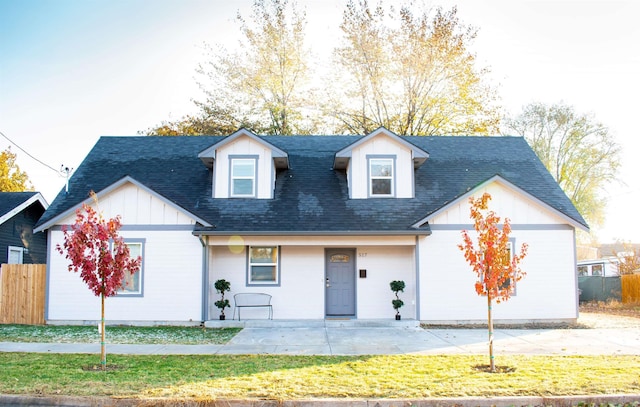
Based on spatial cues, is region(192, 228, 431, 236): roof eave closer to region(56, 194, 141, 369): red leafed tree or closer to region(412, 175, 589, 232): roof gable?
region(412, 175, 589, 232): roof gable

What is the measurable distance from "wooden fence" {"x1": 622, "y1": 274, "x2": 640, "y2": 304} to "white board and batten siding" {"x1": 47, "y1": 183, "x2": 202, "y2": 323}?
18554 millimetres

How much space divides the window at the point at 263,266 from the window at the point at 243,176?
2.11m

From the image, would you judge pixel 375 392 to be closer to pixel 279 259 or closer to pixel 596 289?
pixel 279 259

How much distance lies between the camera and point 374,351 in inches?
449

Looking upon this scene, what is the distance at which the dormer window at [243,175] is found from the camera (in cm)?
1848

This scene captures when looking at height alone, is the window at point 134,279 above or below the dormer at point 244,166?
below

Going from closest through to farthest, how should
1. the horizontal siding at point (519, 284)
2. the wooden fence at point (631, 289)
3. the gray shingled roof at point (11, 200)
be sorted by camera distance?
the horizontal siding at point (519, 284) → the gray shingled roof at point (11, 200) → the wooden fence at point (631, 289)

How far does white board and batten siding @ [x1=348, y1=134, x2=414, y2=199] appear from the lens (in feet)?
60.6

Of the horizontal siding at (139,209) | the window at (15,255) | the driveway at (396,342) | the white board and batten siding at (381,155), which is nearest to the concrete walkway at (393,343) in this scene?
the driveway at (396,342)

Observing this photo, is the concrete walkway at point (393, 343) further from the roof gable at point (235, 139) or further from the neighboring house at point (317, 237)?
the roof gable at point (235, 139)

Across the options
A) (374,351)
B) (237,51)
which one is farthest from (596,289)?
(237,51)

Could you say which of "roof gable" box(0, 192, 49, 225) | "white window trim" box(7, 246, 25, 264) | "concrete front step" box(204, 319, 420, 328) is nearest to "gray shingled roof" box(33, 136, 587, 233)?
"concrete front step" box(204, 319, 420, 328)

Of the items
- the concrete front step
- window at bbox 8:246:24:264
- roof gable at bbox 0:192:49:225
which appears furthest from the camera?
window at bbox 8:246:24:264

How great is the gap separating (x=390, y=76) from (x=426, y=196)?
48.4 feet
